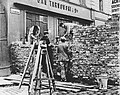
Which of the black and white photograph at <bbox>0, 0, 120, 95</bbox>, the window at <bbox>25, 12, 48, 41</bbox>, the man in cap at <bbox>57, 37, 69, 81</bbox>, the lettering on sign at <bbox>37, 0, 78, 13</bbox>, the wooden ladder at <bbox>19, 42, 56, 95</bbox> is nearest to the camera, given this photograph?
the wooden ladder at <bbox>19, 42, 56, 95</bbox>

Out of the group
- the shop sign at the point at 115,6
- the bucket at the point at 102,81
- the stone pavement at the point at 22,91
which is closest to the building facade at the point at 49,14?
the shop sign at the point at 115,6

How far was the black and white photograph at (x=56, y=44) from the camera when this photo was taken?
272cm

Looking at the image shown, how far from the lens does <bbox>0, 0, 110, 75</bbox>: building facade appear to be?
2.81 metres

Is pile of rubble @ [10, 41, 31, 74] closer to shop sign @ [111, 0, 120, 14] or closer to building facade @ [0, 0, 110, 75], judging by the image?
building facade @ [0, 0, 110, 75]

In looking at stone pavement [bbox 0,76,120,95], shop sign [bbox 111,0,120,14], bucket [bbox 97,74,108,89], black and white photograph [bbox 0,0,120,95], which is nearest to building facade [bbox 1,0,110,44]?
black and white photograph [bbox 0,0,120,95]

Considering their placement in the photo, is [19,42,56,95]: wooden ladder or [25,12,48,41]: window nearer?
[19,42,56,95]: wooden ladder

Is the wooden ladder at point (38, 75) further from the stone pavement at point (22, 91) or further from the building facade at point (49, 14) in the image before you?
the building facade at point (49, 14)

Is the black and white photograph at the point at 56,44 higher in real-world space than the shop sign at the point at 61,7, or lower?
lower

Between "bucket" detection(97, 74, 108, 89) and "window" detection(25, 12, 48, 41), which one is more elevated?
"window" detection(25, 12, 48, 41)

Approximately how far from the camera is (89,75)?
320 cm

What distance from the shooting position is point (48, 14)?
2.95m

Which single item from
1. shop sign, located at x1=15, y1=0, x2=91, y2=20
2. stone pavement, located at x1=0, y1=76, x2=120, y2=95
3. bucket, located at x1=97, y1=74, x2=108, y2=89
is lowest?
stone pavement, located at x1=0, y1=76, x2=120, y2=95

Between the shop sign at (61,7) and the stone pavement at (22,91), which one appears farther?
the shop sign at (61,7)

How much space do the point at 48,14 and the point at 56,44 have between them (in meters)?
0.40
